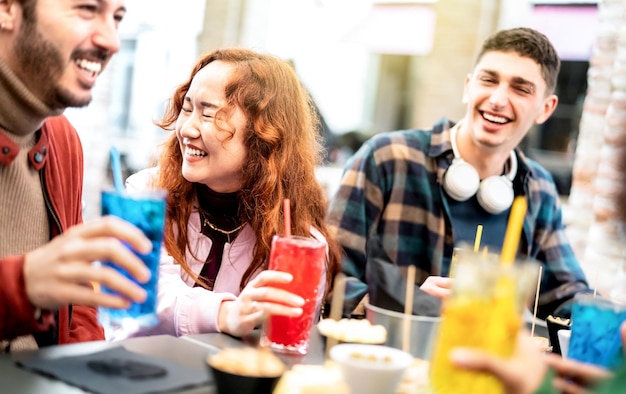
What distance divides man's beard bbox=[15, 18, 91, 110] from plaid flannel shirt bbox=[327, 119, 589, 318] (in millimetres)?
1415

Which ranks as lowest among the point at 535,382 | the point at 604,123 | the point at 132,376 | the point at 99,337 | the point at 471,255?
the point at 99,337

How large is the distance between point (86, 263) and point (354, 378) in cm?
43

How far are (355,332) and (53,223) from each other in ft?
2.25

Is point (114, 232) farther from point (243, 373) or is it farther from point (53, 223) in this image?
point (53, 223)

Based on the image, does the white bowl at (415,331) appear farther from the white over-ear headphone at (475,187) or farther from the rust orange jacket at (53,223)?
the white over-ear headphone at (475,187)

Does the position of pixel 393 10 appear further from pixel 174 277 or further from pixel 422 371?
pixel 422 371

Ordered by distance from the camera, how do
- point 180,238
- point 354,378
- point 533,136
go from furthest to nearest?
point 533,136
point 180,238
point 354,378

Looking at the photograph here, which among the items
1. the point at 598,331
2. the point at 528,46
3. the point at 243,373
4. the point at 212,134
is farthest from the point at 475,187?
the point at 243,373

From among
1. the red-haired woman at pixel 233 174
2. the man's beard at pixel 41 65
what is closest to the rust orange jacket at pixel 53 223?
the man's beard at pixel 41 65

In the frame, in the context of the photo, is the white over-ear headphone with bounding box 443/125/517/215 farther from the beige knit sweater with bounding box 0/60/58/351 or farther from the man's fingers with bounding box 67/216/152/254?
the man's fingers with bounding box 67/216/152/254

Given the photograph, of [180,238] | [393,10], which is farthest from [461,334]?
[393,10]

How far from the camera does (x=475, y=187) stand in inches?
105

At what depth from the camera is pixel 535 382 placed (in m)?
0.85

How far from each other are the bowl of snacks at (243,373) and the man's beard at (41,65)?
63 centimetres
